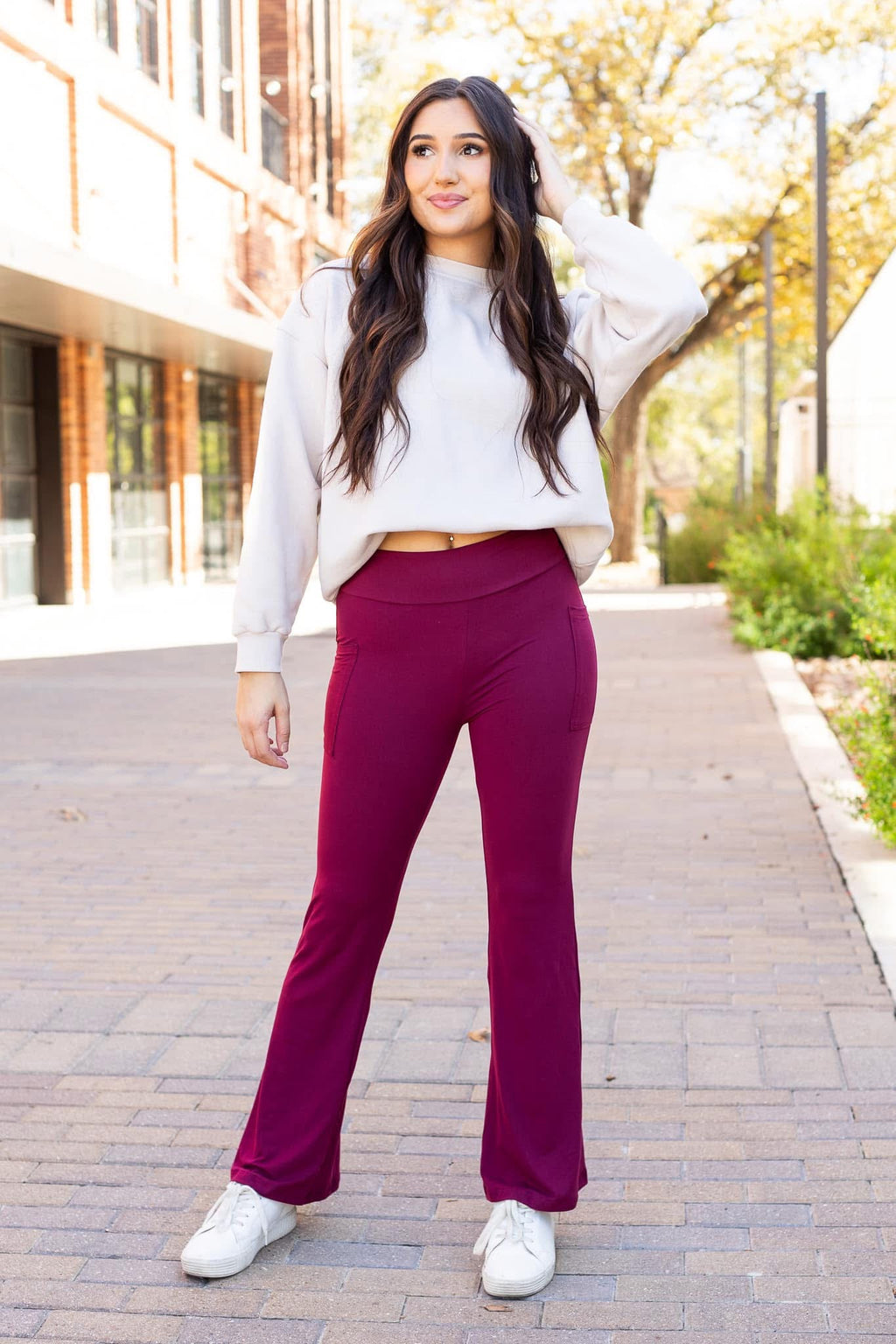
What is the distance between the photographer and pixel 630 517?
98.6ft

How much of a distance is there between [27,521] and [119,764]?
1155cm

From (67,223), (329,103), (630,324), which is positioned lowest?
(630,324)

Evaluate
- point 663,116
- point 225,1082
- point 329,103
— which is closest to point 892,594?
point 225,1082

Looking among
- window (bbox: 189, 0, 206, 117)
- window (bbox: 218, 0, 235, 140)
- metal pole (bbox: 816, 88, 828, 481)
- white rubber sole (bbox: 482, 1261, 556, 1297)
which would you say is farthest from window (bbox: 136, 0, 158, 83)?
white rubber sole (bbox: 482, 1261, 556, 1297)

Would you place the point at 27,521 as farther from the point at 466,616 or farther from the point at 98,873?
the point at 466,616

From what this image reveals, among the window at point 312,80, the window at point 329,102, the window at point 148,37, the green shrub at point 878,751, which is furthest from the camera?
the window at point 329,102

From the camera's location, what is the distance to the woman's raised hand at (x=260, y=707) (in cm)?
271

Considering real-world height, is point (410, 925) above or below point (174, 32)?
below

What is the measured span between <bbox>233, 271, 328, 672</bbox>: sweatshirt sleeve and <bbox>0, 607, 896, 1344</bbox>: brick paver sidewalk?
1.05 meters

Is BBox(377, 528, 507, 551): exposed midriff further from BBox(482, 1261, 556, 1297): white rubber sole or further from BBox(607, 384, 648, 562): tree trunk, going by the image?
BBox(607, 384, 648, 562): tree trunk

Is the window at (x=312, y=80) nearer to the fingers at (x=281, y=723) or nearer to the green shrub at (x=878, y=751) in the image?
the green shrub at (x=878, y=751)

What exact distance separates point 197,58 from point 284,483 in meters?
22.6

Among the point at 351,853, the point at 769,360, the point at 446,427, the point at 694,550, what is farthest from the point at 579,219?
the point at 694,550

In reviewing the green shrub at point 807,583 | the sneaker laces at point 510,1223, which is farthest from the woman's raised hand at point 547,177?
the green shrub at point 807,583
